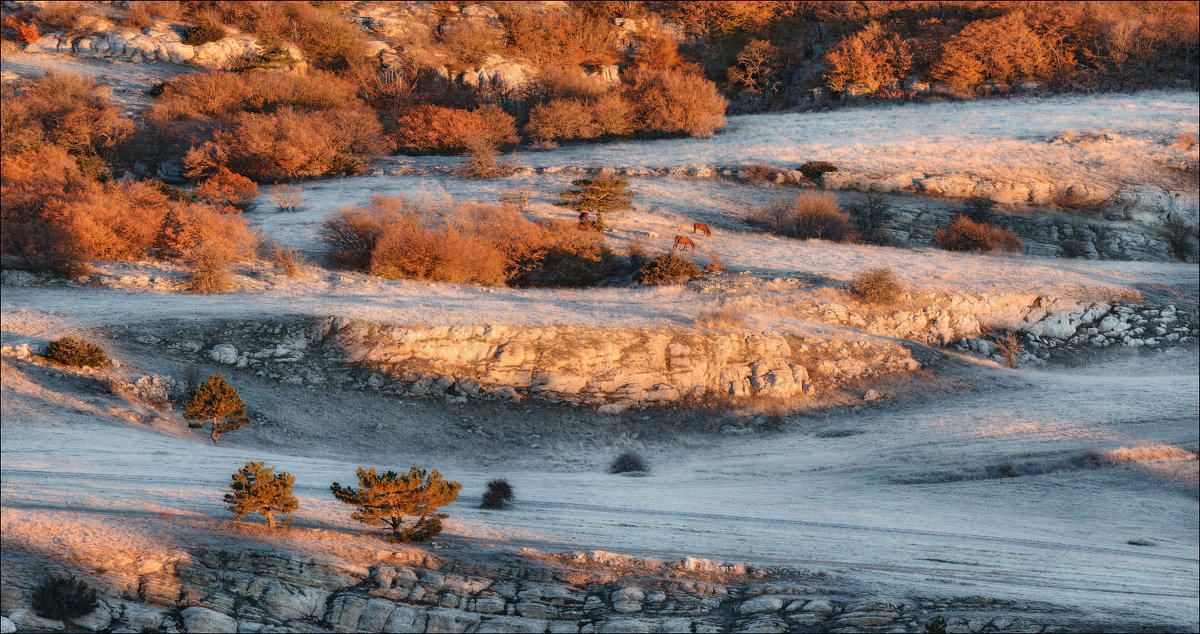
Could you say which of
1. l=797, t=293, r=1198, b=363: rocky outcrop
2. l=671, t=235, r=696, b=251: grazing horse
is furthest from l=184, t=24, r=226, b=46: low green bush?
l=797, t=293, r=1198, b=363: rocky outcrop

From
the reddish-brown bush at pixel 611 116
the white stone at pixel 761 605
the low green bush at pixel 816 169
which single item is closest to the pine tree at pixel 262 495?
the white stone at pixel 761 605

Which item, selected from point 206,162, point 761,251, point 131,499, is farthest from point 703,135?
point 131,499

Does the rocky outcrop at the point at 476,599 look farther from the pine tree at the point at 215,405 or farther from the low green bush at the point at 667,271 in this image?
the low green bush at the point at 667,271

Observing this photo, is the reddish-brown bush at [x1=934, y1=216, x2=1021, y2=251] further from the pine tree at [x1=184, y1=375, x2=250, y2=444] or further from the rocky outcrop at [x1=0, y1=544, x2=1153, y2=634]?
Result: the pine tree at [x1=184, y1=375, x2=250, y2=444]

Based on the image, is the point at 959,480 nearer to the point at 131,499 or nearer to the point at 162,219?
the point at 131,499

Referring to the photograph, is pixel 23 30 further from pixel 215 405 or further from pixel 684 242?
pixel 215 405
